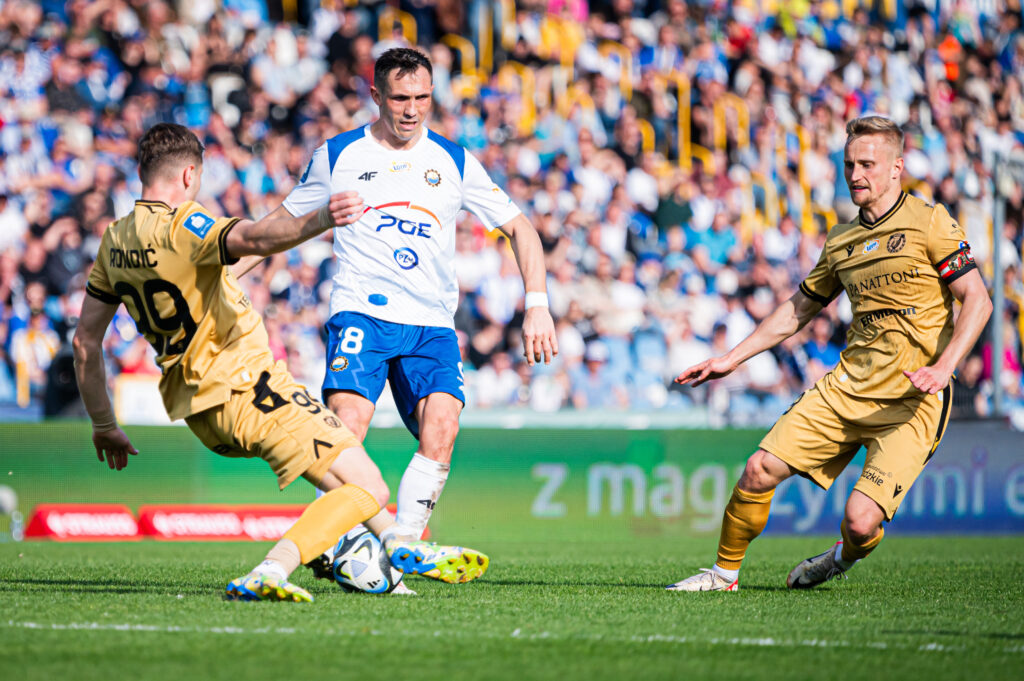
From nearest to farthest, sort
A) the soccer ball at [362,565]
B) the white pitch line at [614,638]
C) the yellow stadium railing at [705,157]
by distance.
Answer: the white pitch line at [614,638], the soccer ball at [362,565], the yellow stadium railing at [705,157]

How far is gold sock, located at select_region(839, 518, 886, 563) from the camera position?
21.4ft

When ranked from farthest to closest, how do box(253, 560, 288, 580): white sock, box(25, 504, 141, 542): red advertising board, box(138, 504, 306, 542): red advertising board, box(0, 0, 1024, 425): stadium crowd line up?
box(0, 0, 1024, 425): stadium crowd
box(138, 504, 306, 542): red advertising board
box(25, 504, 141, 542): red advertising board
box(253, 560, 288, 580): white sock

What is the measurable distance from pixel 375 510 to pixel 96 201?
381 inches

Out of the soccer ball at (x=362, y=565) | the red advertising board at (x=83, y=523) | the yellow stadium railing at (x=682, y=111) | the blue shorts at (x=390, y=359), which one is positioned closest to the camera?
the soccer ball at (x=362, y=565)

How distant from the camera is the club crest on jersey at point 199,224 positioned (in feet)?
17.3

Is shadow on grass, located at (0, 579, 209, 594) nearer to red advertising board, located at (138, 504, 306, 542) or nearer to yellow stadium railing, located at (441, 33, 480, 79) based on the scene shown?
red advertising board, located at (138, 504, 306, 542)

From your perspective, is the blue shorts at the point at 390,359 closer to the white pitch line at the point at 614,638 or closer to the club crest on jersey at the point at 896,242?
the white pitch line at the point at 614,638

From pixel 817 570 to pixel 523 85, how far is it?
12.6 metres

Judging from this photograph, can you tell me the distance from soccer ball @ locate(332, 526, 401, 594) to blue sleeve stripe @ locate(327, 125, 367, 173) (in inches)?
78.6

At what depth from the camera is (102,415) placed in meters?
5.92

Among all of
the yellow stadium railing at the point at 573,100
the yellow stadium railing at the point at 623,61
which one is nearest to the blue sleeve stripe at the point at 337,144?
the yellow stadium railing at the point at 573,100

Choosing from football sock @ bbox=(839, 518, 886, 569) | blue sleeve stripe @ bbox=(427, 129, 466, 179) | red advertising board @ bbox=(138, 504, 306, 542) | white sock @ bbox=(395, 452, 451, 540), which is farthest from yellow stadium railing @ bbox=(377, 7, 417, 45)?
football sock @ bbox=(839, 518, 886, 569)

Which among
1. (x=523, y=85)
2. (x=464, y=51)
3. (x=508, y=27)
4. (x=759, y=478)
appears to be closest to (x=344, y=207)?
(x=759, y=478)

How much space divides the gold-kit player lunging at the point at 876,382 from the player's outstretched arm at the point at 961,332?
6 cm
